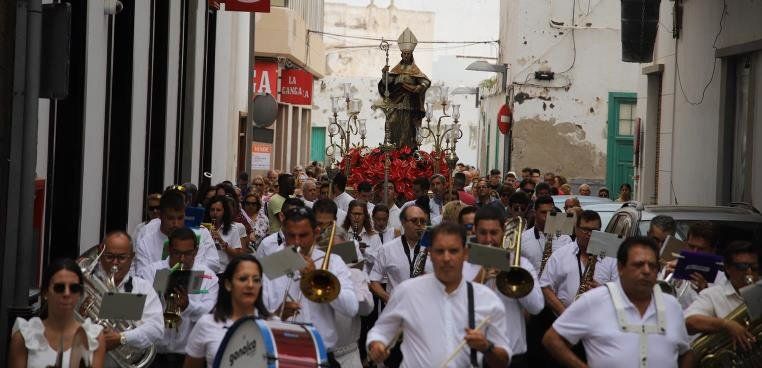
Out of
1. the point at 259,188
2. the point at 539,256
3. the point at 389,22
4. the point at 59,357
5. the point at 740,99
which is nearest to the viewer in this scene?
the point at 59,357

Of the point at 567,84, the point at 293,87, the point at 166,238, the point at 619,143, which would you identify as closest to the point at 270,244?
the point at 166,238

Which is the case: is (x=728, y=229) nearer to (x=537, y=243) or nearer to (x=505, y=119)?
(x=537, y=243)

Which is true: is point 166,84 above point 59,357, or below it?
above

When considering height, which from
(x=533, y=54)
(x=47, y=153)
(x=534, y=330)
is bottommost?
(x=534, y=330)

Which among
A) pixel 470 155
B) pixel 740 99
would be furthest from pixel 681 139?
pixel 470 155

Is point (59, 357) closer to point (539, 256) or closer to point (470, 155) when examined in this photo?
point (539, 256)

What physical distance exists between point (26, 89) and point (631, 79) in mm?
30227

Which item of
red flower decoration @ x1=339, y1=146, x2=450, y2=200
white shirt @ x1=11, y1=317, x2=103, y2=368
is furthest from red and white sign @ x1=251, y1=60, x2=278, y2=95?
white shirt @ x1=11, y1=317, x2=103, y2=368

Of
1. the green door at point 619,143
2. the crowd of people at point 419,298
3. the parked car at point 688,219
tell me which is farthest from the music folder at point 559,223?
the green door at point 619,143

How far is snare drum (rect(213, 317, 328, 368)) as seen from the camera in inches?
259

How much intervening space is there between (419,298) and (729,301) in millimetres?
2141

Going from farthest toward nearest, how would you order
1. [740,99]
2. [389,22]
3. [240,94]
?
[389,22], [240,94], [740,99]

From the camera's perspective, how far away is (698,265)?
8.89 meters

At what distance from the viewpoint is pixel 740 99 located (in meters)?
18.8
